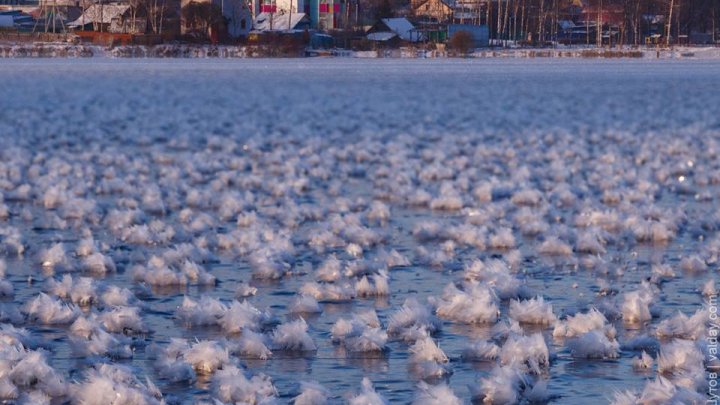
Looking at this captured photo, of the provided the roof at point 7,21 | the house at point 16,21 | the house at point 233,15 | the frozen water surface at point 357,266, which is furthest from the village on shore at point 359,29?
the frozen water surface at point 357,266

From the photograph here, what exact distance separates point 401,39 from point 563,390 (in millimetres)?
93486

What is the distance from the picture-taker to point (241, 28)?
94.5 m

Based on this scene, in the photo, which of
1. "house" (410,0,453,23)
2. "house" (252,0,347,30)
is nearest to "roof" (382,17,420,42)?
"house" (252,0,347,30)

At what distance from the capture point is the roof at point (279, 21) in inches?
3880

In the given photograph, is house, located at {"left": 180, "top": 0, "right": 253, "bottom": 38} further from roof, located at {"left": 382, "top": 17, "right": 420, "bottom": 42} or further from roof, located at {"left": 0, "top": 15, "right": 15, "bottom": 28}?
roof, located at {"left": 0, "top": 15, "right": 15, "bottom": 28}

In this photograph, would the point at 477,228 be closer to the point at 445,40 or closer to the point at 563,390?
the point at 563,390

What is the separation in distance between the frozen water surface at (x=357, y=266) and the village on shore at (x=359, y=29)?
6611 cm

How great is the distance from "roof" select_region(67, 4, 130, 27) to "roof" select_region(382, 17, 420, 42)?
20.0 m

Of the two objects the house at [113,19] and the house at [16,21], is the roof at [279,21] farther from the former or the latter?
the house at [16,21]

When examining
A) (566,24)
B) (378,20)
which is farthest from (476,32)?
(566,24)

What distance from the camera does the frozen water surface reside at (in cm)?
586

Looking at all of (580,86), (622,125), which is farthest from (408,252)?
(580,86)

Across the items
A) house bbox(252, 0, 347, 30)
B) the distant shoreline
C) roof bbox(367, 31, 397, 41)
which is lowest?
the distant shoreline

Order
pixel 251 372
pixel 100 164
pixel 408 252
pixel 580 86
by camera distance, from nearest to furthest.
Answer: pixel 251 372 < pixel 408 252 < pixel 100 164 < pixel 580 86
